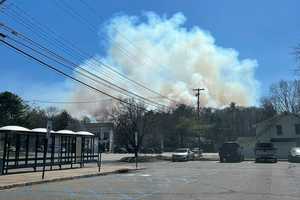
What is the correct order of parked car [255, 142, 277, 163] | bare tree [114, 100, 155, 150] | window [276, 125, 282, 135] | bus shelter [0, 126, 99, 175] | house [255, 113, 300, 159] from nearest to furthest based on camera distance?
bus shelter [0, 126, 99, 175], parked car [255, 142, 277, 163], bare tree [114, 100, 155, 150], house [255, 113, 300, 159], window [276, 125, 282, 135]

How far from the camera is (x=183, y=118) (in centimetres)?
8644

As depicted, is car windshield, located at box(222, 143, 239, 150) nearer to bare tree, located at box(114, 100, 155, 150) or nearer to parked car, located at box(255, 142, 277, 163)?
parked car, located at box(255, 142, 277, 163)

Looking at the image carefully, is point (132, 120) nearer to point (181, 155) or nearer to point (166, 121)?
point (181, 155)

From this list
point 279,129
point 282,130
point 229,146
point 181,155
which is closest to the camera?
point 229,146

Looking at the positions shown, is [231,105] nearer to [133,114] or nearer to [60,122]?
[60,122]

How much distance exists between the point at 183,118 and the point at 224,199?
235 feet

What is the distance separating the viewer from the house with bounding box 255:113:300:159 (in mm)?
75500

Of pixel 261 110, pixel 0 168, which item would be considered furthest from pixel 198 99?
pixel 0 168

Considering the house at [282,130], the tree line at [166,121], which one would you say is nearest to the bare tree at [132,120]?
the tree line at [166,121]

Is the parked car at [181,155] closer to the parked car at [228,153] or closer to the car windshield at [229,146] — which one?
the parked car at [228,153]

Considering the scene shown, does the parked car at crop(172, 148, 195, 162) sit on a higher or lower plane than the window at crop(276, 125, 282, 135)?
lower

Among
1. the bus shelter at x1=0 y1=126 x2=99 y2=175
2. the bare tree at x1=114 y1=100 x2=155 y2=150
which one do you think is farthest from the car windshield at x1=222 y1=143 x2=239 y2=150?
the bus shelter at x1=0 y1=126 x2=99 y2=175

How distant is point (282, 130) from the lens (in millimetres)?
77250

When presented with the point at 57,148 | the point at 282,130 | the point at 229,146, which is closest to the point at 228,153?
the point at 229,146
